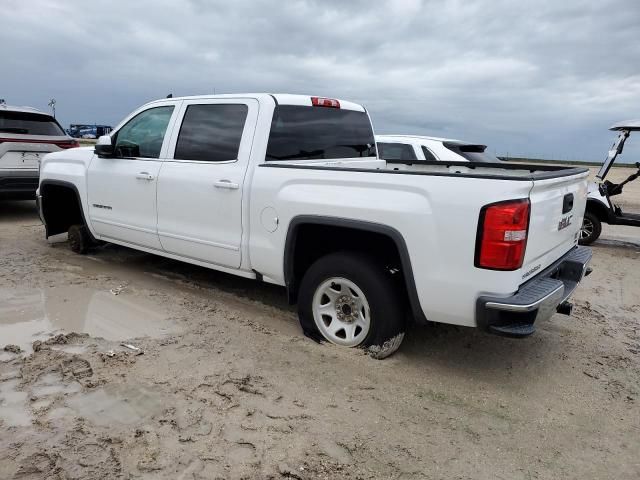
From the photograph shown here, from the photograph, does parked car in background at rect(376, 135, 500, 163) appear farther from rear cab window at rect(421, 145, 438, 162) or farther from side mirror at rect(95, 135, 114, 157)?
side mirror at rect(95, 135, 114, 157)

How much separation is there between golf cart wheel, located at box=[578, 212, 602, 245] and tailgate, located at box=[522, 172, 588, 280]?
5201mm

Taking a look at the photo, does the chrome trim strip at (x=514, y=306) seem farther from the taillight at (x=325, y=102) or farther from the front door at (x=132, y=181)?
the front door at (x=132, y=181)

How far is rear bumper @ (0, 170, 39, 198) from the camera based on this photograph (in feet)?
27.9

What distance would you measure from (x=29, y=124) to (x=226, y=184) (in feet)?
20.4

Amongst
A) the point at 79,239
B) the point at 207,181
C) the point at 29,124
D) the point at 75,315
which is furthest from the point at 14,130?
the point at 207,181

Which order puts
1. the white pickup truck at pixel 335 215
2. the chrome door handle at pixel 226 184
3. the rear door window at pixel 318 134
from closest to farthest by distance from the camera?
1. the white pickup truck at pixel 335 215
2. the chrome door handle at pixel 226 184
3. the rear door window at pixel 318 134

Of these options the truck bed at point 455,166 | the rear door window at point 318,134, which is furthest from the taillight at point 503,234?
the rear door window at point 318,134

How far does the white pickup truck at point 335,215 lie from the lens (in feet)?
10.6

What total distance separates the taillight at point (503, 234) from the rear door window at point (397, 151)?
4898 millimetres

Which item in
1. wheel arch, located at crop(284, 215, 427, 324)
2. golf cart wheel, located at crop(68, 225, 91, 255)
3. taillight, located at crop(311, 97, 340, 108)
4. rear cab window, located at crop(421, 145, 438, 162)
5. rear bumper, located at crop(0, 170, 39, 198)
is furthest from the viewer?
rear bumper, located at crop(0, 170, 39, 198)

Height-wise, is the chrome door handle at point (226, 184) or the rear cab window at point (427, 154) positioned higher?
the rear cab window at point (427, 154)

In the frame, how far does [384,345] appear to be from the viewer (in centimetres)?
377

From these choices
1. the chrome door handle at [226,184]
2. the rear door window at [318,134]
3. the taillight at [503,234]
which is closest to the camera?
the taillight at [503,234]

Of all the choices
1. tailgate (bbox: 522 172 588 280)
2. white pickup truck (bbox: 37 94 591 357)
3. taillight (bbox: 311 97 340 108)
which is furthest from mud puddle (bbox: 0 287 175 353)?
tailgate (bbox: 522 172 588 280)
